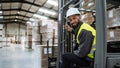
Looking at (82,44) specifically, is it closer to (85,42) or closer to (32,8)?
(85,42)

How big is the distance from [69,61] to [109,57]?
1054 mm

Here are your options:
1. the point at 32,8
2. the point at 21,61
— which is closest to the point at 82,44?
the point at 21,61

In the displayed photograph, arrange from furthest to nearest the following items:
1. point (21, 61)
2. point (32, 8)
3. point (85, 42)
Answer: point (32, 8) → point (21, 61) → point (85, 42)

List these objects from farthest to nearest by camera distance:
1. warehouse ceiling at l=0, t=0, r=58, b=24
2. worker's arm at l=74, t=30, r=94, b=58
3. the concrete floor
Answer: warehouse ceiling at l=0, t=0, r=58, b=24
the concrete floor
worker's arm at l=74, t=30, r=94, b=58

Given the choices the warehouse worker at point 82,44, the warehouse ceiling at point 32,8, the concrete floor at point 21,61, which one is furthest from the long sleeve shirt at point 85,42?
the warehouse ceiling at point 32,8

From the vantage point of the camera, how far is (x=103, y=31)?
7.42 ft

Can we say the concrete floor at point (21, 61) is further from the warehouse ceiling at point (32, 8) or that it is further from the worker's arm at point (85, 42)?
the warehouse ceiling at point (32, 8)

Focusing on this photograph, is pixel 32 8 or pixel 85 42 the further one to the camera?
pixel 32 8

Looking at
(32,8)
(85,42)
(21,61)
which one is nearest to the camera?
(85,42)

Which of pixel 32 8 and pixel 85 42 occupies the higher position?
pixel 32 8

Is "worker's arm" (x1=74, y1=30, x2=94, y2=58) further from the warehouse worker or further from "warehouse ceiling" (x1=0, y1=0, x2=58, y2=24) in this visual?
"warehouse ceiling" (x1=0, y1=0, x2=58, y2=24)

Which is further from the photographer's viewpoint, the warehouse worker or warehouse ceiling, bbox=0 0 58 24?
warehouse ceiling, bbox=0 0 58 24

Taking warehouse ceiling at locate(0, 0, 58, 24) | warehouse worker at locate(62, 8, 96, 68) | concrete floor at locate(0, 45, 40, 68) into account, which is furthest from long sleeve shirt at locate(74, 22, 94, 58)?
warehouse ceiling at locate(0, 0, 58, 24)

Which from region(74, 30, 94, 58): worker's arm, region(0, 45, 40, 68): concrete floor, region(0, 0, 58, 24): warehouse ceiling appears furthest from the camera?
region(0, 0, 58, 24): warehouse ceiling
